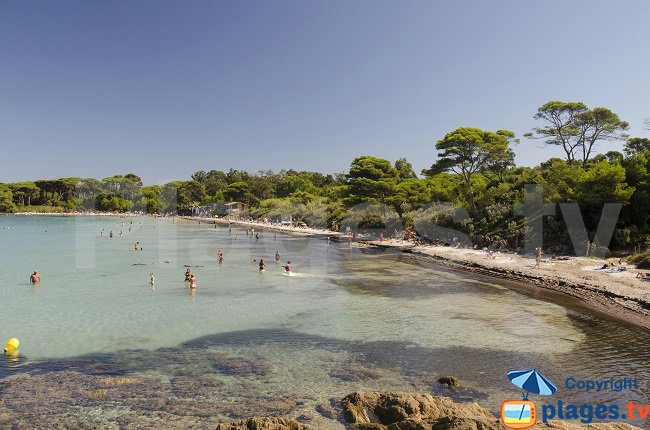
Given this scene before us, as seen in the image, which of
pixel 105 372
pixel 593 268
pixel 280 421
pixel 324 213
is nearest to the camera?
pixel 280 421

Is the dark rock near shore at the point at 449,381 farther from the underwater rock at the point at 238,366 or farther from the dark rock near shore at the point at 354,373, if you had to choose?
the underwater rock at the point at 238,366

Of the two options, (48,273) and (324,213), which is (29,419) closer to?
(48,273)

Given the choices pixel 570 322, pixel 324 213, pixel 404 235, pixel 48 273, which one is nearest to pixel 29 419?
pixel 570 322

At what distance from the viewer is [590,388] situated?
39.3ft

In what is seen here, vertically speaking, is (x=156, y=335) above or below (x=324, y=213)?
below

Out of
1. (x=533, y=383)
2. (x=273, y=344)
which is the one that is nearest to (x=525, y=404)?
(x=533, y=383)

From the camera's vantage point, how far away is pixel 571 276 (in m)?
26.6

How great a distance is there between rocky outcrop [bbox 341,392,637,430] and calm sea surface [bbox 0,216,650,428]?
0.82 meters

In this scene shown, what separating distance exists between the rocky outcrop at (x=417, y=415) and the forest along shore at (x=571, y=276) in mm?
13542

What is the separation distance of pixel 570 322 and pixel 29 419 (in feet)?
68.5

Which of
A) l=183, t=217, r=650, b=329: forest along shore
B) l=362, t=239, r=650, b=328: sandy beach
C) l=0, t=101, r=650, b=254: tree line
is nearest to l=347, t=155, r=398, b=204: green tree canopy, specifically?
l=0, t=101, r=650, b=254: tree line

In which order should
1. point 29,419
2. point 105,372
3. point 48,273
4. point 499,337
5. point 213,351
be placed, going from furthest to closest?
point 48,273 < point 499,337 < point 213,351 < point 105,372 < point 29,419

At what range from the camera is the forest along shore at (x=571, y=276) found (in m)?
20.3

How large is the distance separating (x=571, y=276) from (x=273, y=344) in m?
21.2
